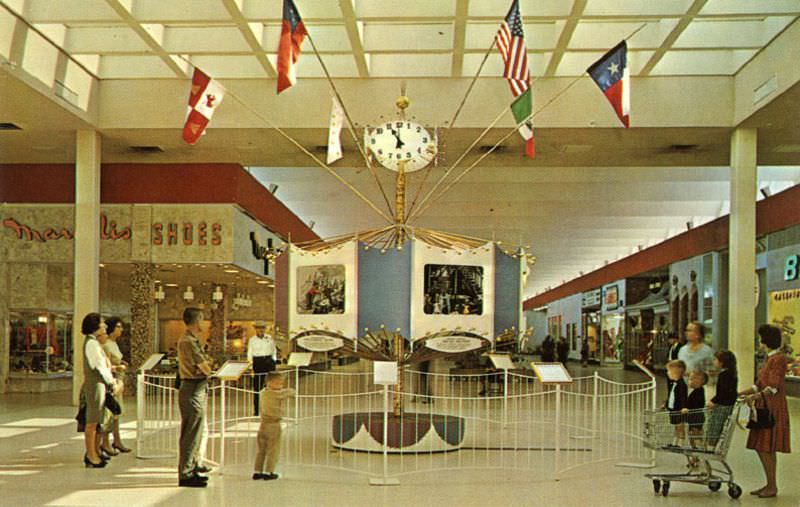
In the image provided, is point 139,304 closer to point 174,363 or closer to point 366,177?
point 174,363

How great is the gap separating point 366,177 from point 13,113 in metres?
9.72

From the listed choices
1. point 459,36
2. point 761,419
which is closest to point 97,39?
point 459,36

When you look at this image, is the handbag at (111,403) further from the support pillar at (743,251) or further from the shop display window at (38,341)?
the shop display window at (38,341)

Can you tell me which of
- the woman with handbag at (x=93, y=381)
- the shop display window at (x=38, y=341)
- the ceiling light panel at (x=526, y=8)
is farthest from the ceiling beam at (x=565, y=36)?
the shop display window at (x=38, y=341)

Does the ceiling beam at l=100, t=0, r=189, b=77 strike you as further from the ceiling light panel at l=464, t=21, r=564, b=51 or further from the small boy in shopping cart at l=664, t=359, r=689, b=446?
the small boy in shopping cart at l=664, t=359, r=689, b=446

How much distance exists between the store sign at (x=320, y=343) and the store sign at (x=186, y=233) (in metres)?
8.13

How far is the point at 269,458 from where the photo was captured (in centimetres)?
827

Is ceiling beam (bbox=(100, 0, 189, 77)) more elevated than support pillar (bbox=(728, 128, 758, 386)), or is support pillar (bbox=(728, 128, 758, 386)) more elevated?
ceiling beam (bbox=(100, 0, 189, 77))

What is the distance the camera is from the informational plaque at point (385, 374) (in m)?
8.37

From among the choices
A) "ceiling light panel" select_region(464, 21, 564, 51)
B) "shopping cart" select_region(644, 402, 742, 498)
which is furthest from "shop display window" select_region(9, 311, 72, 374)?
"shopping cart" select_region(644, 402, 742, 498)

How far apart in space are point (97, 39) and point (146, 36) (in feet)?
3.95

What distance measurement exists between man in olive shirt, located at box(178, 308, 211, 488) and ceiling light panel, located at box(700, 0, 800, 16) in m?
8.14

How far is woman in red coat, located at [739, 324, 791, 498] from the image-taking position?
7.65 metres

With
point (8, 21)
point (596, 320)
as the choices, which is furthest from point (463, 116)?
point (596, 320)
